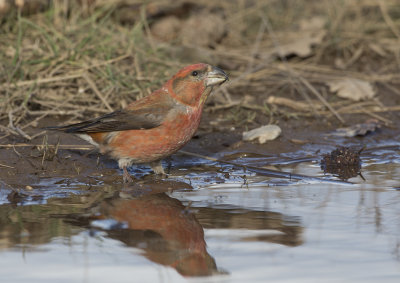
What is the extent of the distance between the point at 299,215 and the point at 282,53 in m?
4.40

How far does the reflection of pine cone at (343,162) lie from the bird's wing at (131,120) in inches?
52.2

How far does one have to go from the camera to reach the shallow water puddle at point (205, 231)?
2736mm

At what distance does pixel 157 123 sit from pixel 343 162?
146cm

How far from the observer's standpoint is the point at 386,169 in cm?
495

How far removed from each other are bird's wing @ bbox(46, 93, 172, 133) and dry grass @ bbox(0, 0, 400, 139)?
0.75 m

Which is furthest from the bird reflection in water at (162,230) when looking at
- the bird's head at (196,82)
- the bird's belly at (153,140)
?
the bird's head at (196,82)

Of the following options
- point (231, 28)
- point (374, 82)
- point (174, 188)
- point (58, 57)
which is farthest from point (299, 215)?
point (231, 28)

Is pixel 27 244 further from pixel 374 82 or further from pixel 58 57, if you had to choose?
pixel 374 82

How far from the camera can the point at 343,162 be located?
4906 millimetres

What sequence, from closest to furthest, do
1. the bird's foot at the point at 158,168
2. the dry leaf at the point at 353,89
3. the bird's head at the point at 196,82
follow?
the bird's head at the point at 196,82 < the bird's foot at the point at 158,168 < the dry leaf at the point at 353,89

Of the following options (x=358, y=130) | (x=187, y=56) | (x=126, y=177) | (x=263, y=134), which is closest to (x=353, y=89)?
(x=358, y=130)

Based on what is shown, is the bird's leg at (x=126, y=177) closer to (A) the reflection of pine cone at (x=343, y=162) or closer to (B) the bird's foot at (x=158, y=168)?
(B) the bird's foot at (x=158, y=168)

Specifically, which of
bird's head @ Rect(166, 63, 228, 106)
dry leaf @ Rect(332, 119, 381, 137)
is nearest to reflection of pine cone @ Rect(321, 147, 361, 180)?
dry leaf @ Rect(332, 119, 381, 137)

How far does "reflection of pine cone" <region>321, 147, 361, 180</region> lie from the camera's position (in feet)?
16.0
